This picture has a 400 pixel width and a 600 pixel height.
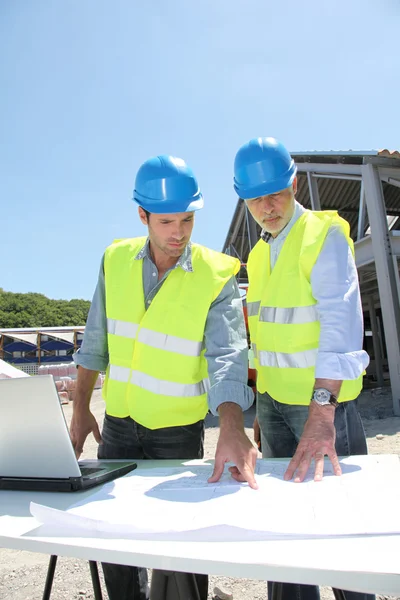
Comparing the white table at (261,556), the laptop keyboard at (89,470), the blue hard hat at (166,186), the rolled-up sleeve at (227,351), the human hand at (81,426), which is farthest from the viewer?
the human hand at (81,426)

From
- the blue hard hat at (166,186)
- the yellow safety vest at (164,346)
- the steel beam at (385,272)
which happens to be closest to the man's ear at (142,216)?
the blue hard hat at (166,186)

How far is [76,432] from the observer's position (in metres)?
2.19

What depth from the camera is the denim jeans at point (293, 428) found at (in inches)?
73.4

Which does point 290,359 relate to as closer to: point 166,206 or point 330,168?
point 166,206

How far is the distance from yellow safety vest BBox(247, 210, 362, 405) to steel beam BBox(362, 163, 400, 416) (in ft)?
21.2

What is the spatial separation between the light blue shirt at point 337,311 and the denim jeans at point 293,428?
260 millimetres

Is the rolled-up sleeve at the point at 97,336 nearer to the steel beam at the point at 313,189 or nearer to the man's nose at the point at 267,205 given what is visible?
the man's nose at the point at 267,205

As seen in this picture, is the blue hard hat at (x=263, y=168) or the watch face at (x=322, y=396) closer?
the watch face at (x=322, y=396)

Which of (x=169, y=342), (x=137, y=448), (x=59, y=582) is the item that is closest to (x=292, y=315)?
(x=169, y=342)

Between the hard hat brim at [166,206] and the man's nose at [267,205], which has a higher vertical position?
the hard hat brim at [166,206]

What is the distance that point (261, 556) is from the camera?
37.1 inches

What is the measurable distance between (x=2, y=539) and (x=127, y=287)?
1205mm

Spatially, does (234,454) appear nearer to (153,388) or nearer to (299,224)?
(153,388)

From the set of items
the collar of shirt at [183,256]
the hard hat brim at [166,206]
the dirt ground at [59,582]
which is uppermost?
the hard hat brim at [166,206]
